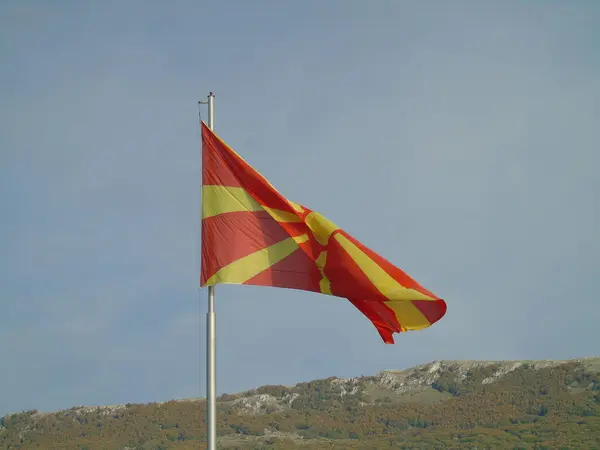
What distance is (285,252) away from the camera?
14.2 m

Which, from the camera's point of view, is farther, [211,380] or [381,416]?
[381,416]

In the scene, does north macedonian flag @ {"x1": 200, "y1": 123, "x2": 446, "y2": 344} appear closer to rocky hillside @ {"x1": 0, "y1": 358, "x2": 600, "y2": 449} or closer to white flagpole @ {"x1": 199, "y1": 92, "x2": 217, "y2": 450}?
white flagpole @ {"x1": 199, "y1": 92, "x2": 217, "y2": 450}

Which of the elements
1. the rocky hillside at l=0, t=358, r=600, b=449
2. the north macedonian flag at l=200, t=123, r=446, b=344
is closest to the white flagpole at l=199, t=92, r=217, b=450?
the north macedonian flag at l=200, t=123, r=446, b=344

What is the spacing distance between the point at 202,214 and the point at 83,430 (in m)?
131

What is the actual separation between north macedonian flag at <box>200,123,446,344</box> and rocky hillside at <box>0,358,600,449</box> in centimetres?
9236

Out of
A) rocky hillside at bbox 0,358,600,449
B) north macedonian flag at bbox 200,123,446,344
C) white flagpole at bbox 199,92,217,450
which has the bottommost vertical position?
white flagpole at bbox 199,92,217,450

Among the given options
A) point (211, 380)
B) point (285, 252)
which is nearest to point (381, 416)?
point (285, 252)

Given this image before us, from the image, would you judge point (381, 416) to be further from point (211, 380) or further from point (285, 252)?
point (211, 380)

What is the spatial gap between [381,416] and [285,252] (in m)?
116

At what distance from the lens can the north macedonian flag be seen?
44.9ft

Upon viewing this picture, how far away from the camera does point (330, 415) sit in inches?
5325

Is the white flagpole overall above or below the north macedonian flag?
below

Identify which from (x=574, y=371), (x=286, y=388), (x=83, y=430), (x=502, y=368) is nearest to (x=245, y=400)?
(x=286, y=388)

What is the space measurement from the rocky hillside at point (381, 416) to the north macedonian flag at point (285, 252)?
92358 millimetres
